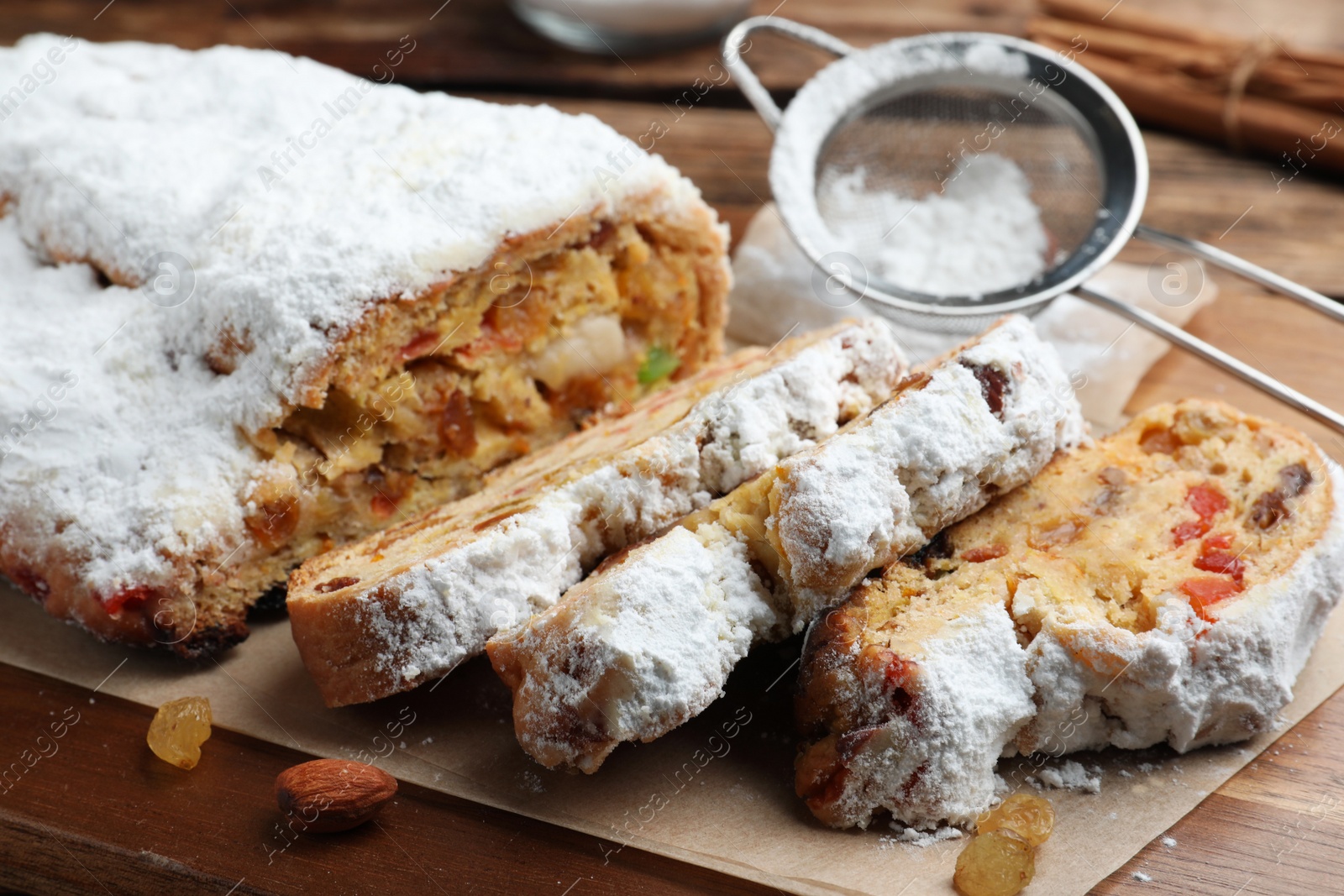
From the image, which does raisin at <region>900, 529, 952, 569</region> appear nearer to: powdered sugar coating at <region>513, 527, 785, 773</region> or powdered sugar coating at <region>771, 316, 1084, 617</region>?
powdered sugar coating at <region>771, 316, 1084, 617</region>

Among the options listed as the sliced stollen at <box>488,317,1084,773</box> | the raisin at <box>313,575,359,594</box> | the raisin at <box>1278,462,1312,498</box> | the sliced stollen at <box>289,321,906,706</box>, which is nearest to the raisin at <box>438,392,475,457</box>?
the sliced stollen at <box>289,321,906,706</box>

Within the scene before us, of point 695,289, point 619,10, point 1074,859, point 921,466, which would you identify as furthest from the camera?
point 619,10

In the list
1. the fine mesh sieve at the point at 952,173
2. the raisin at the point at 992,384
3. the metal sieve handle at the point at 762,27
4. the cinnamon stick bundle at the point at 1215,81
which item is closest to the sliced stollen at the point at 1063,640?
the raisin at the point at 992,384

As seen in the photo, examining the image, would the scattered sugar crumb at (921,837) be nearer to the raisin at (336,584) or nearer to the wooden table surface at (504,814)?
the wooden table surface at (504,814)

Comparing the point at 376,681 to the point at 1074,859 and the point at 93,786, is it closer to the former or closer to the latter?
the point at 93,786

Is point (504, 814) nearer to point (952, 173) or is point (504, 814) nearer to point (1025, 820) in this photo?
point (1025, 820)

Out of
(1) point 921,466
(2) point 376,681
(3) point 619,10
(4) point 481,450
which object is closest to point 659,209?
(4) point 481,450
